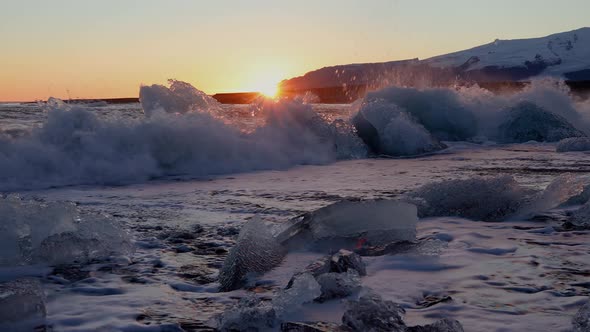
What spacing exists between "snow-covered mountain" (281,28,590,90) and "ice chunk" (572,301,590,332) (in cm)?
9893

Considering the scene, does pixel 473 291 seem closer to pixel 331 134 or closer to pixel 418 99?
pixel 331 134

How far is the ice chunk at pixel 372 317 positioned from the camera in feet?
6.71

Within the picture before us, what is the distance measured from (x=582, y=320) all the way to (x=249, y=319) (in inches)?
45.2

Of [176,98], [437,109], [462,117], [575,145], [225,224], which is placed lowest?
[575,145]

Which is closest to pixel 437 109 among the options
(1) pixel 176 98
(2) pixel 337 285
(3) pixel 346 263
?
(1) pixel 176 98

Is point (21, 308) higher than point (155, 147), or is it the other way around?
point (155, 147)

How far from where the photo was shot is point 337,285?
2580 mm

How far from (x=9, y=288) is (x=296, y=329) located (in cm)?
131

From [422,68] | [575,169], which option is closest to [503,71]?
[422,68]

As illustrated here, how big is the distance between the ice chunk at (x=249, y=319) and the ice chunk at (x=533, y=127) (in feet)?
43.4

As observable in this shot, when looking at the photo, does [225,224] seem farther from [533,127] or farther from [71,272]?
[533,127]

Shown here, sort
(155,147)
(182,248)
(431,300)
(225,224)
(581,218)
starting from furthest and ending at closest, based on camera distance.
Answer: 1. (155,147)
2. (225,224)
3. (581,218)
4. (182,248)
5. (431,300)

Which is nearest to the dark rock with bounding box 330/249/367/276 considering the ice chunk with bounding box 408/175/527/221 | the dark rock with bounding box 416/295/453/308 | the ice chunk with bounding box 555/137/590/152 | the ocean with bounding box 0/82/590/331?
the ocean with bounding box 0/82/590/331

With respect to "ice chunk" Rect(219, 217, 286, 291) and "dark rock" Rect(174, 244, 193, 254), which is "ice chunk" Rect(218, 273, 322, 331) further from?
"dark rock" Rect(174, 244, 193, 254)
